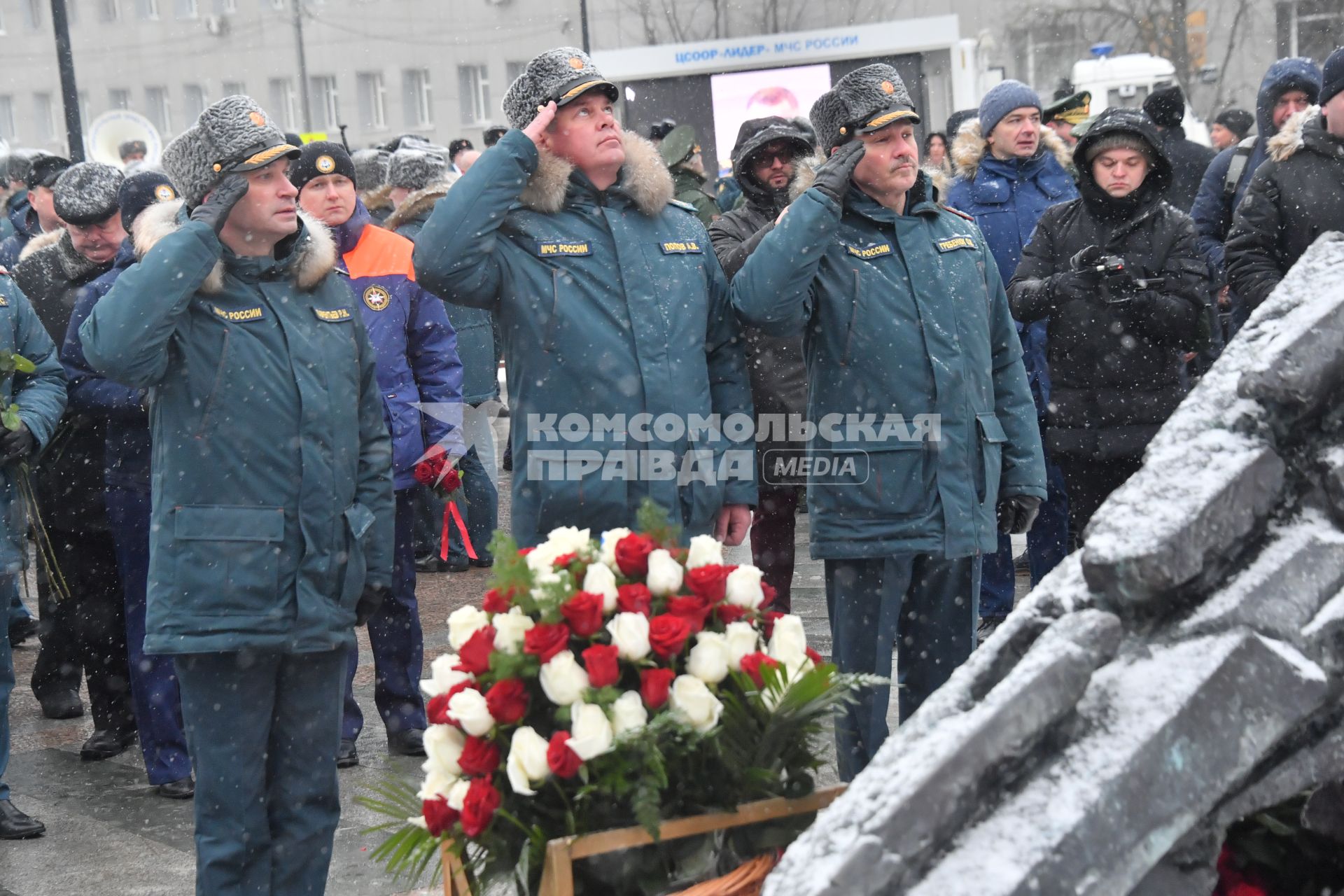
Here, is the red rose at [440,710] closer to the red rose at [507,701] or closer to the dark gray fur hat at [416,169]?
the red rose at [507,701]

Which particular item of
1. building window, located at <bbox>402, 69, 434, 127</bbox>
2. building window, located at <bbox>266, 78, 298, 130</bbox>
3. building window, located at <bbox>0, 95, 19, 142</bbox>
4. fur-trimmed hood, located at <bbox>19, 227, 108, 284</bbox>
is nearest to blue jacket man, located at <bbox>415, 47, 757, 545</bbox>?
fur-trimmed hood, located at <bbox>19, 227, 108, 284</bbox>

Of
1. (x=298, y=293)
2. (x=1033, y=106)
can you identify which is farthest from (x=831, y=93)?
(x=1033, y=106)

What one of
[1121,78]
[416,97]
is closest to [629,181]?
[1121,78]

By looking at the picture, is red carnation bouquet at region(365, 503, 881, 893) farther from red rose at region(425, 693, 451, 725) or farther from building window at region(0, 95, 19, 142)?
building window at region(0, 95, 19, 142)

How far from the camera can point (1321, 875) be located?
8.57 feet

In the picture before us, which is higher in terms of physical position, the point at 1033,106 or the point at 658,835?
the point at 1033,106

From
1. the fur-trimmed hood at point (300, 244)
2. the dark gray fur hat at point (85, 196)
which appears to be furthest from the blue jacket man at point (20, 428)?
the fur-trimmed hood at point (300, 244)

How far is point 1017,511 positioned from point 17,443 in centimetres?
335

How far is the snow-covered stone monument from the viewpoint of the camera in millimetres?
2137

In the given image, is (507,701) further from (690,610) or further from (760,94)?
(760,94)

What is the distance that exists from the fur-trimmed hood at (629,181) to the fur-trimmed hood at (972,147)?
357cm

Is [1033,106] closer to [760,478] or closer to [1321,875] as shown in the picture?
[760,478]

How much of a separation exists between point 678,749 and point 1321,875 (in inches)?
42.9

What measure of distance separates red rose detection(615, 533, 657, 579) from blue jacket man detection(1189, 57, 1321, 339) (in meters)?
5.80
